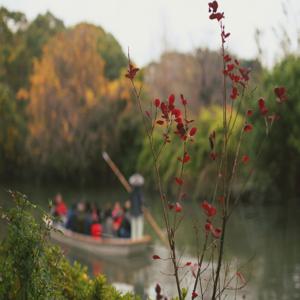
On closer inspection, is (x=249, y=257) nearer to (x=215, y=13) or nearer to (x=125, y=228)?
(x=125, y=228)

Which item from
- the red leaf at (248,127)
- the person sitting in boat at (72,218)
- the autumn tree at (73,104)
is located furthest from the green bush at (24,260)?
the autumn tree at (73,104)

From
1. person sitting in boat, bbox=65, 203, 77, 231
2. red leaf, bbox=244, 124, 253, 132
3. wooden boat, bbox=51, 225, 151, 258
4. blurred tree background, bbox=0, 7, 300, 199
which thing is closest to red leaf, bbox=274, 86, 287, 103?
red leaf, bbox=244, 124, 253, 132

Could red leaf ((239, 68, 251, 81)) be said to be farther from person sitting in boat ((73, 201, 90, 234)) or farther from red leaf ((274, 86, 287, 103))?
person sitting in boat ((73, 201, 90, 234))

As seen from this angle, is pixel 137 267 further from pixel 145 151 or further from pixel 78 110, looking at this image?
pixel 78 110

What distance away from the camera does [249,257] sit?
13.2m

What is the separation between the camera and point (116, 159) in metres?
27.8

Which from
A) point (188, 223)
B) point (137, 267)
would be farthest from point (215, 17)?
point (188, 223)

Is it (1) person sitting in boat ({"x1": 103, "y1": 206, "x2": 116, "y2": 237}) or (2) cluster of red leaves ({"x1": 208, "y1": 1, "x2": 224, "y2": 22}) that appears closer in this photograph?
(2) cluster of red leaves ({"x1": 208, "y1": 1, "x2": 224, "y2": 22})

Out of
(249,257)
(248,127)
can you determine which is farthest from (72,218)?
(248,127)

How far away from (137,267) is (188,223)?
5.22 meters

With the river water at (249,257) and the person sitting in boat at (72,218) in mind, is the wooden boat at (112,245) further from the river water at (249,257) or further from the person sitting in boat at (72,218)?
the person sitting in boat at (72,218)

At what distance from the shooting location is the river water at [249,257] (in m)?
10.2

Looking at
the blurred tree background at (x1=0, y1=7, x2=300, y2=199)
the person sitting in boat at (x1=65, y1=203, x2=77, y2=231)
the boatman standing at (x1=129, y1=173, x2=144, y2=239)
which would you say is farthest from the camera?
the blurred tree background at (x1=0, y1=7, x2=300, y2=199)

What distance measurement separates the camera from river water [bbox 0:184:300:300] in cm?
1018
